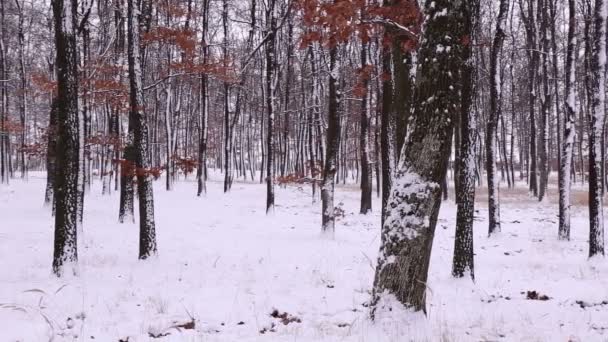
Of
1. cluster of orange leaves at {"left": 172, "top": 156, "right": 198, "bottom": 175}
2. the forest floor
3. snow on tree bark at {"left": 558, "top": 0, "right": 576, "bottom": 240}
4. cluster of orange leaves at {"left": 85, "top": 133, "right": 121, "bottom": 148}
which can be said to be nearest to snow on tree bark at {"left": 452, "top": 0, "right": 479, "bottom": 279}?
the forest floor

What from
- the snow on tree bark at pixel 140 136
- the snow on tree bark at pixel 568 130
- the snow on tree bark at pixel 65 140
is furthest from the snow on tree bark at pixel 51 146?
the snow on tree bark at pixel 568 130

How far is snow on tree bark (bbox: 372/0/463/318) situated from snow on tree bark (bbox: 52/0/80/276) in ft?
18.5

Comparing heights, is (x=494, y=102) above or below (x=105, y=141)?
above

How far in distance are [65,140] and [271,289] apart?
4.39m

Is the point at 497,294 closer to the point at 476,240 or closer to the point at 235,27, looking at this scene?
the point at 476,240

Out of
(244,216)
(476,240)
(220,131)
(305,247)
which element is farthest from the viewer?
(220,131)

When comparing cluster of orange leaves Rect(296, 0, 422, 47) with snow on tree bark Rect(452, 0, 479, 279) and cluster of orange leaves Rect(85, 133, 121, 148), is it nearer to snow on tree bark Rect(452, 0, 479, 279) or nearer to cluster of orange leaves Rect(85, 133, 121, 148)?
snow on tree bark Rect(452, 0, 479, 279)

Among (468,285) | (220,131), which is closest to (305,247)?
(468,285)

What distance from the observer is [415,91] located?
5.16 m

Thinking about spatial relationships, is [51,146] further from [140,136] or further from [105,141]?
[140,136]

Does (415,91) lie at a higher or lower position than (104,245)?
higher

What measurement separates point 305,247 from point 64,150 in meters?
6.13

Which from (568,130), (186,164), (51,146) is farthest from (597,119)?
(51,146)

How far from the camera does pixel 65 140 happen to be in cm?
792
